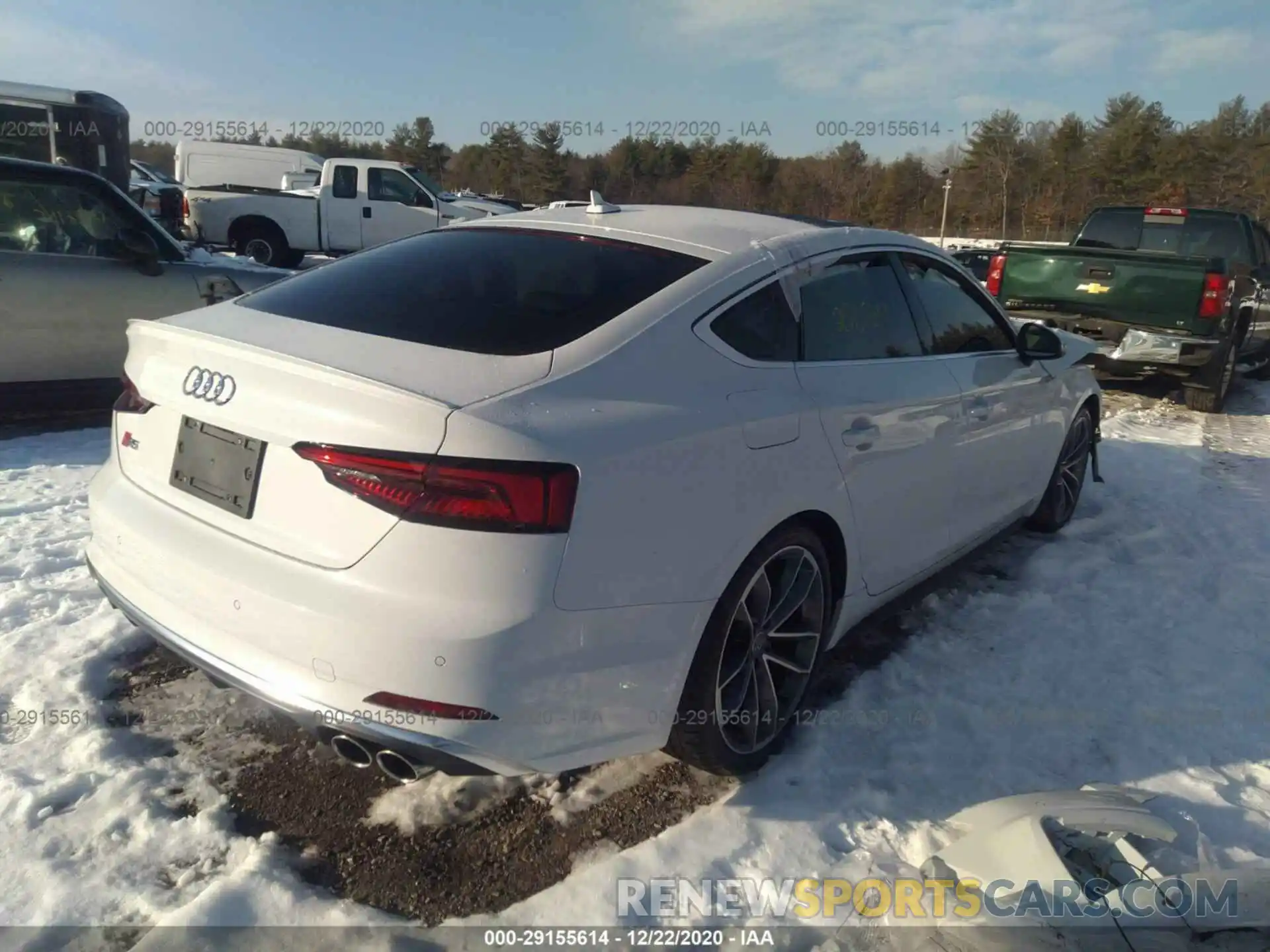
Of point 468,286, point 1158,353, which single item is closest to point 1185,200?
point 1158,353

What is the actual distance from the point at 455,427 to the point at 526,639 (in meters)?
0.48

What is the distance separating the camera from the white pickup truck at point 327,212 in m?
17.3

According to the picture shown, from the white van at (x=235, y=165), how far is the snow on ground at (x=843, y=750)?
22.4m

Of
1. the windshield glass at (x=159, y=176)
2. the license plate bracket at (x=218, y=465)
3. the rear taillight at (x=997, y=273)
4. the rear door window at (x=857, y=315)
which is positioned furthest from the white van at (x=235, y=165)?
the license plate bracket at (x=218, y=465)

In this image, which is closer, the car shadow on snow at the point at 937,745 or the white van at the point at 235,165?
the car shadow on snow at the point at 937,745

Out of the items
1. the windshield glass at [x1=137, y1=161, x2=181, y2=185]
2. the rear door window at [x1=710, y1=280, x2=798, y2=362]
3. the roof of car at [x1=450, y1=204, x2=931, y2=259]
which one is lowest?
the rear door window at [x1=710, y1=280, x2=798, y2=362]

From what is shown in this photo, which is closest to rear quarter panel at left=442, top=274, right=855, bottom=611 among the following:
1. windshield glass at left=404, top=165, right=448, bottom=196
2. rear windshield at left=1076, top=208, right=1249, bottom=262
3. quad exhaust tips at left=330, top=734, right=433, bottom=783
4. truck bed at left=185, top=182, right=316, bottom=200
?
quad exhaust tips at left=330, top=734, right=433, bottom=783

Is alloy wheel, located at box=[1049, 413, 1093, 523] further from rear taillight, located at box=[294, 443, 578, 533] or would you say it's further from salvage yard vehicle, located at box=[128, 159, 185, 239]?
salvage yard vehicle, located at box=[128, 159, 185, 239]

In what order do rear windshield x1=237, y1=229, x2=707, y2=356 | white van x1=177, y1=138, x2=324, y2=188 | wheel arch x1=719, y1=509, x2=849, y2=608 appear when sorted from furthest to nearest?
1. white van x1=177, y1=138, x2=324, y2=188
2. wheel arch x1=719, y1=509, x2=849, y2=608
3. rear windshield x1=237, y1=229, x2=707, y2=356

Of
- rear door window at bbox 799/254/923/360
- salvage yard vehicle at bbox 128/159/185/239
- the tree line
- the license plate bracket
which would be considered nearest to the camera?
the license plate bracket

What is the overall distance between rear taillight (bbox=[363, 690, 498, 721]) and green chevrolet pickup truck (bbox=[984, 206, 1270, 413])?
791 cm

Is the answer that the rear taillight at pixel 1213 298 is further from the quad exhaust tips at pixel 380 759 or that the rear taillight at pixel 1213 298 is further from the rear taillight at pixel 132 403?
the rear taillight at pixel 132 403

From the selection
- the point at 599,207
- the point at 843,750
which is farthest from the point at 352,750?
the point at 599,207

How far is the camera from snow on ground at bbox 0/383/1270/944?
227cm
